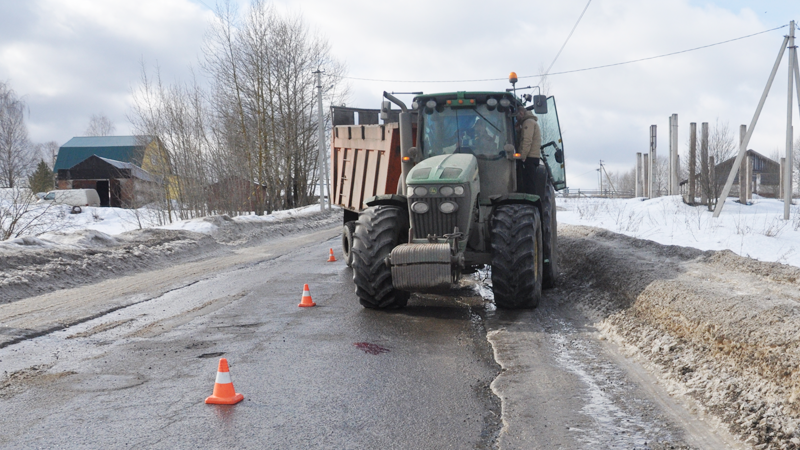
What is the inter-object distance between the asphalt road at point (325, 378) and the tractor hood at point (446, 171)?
5.22ft

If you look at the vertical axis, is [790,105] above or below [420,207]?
above

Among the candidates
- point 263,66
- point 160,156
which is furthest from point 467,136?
point 263,66

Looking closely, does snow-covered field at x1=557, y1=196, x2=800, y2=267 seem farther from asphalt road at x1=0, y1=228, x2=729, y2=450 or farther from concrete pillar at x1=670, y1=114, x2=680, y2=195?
concrete pillar at x1=670, y1=114, x2=680, y2=195

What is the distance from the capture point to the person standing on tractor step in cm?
892

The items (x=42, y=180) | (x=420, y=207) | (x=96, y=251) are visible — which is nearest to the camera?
(x=420, y=207)

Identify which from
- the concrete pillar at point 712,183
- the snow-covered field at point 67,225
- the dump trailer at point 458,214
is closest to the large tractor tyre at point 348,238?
the dump trailer at point 458,214

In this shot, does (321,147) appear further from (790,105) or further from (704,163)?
(790,105)

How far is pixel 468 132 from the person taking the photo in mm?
8883

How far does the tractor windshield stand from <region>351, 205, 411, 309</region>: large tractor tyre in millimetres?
1425

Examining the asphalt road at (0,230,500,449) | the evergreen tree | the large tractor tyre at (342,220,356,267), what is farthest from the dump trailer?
the evergreen tree

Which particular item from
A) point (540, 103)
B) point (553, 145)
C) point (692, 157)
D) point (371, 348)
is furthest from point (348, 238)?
point (692, 157)

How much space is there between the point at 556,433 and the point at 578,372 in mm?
1426

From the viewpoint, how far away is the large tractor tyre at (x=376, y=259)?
771 centimetres

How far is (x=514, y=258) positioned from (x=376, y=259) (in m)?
1.58
